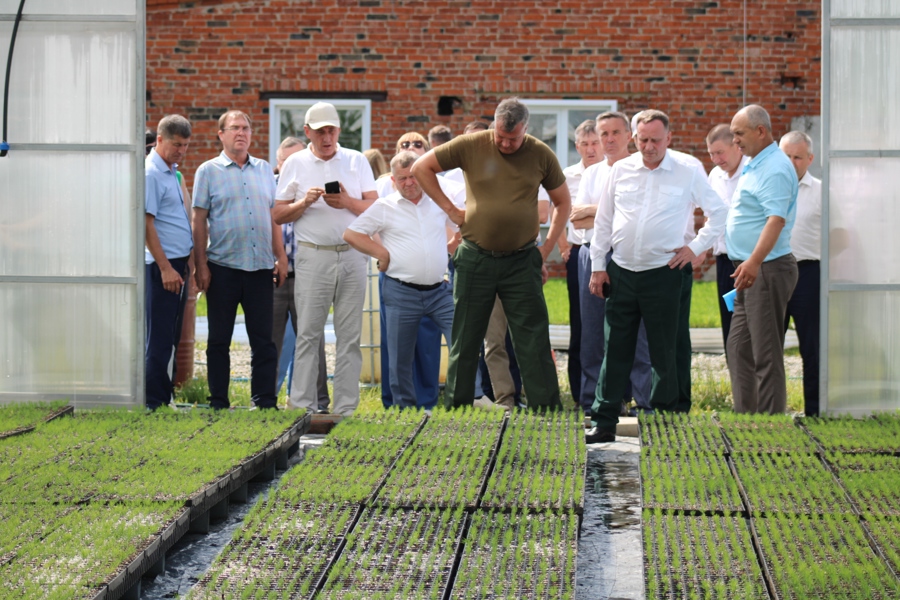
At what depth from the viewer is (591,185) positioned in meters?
8.28

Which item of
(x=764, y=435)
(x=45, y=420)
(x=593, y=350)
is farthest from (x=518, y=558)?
(x=593, y=350)

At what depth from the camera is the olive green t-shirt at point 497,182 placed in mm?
7094

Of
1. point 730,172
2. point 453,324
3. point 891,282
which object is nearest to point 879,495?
point 891,282

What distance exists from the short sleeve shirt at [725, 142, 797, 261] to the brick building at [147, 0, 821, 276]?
783cm

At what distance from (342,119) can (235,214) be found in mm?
7511

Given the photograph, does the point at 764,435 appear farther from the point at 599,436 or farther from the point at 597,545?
the point at 597,545

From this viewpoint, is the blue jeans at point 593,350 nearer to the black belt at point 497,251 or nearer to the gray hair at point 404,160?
the black belt at point 497,251

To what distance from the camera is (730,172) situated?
8391mm

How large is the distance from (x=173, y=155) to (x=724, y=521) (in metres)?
4.60

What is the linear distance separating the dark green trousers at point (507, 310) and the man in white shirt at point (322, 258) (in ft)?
2.85

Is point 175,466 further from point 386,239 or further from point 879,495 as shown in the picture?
point 879,495

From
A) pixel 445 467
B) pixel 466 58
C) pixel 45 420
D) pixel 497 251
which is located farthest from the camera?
pixel 466 58

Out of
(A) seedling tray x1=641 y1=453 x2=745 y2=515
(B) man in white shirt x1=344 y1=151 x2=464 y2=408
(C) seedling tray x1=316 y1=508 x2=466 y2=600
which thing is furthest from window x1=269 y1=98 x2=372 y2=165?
(C) seedling tray x1=316 y1=508 x2=466 y2=600

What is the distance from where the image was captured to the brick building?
48.6 ft
